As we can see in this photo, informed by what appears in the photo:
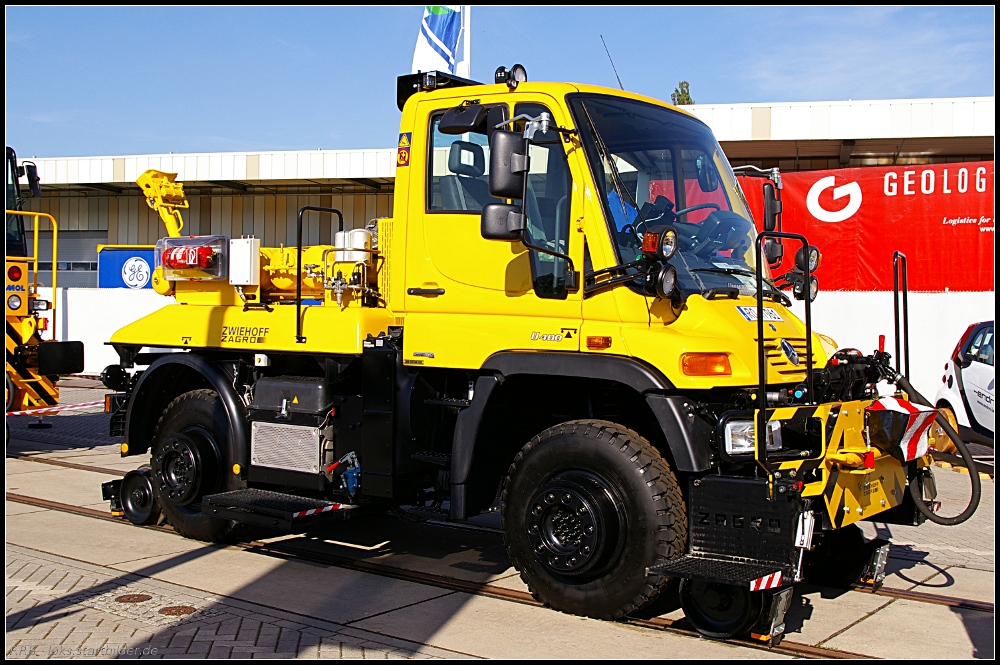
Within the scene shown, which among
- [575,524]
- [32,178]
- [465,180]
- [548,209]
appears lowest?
[575,524]

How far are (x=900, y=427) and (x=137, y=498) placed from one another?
237 inches

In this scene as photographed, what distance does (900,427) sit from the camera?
5.86 metres

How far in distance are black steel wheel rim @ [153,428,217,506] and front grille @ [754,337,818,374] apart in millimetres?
4328

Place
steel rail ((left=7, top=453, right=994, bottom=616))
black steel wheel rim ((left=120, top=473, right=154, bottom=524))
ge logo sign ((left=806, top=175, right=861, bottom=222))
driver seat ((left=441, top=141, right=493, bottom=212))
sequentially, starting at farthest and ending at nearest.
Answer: ge logo sign ((left=806, top=175, right=861, bottom=222)) < black steel wheel rim ((left=120, top=473, right=154, bottom=524)) < driver seat ((left=441, top=141, right=493, bottom=212)) < steel rail ((left=7, top=453, right=994, bottom=616))

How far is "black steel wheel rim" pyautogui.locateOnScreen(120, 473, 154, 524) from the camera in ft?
27.4

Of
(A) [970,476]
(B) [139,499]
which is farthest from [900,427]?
(B) [139,499]

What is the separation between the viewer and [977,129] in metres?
19.2

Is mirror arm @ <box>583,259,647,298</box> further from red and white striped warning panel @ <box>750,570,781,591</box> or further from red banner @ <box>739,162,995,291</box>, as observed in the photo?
red banner @ <box>739,162,995,291</box>

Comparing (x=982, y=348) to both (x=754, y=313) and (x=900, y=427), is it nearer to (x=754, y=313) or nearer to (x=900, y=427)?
(x=900, y=427)

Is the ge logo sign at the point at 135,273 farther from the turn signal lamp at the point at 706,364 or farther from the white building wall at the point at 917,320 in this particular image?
the turn signal lamp at the point at 706,364

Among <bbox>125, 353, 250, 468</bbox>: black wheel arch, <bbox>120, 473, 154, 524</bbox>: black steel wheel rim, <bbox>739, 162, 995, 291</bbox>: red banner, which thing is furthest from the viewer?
<bbox>739, 162, 995, 291</bbox>: red banner

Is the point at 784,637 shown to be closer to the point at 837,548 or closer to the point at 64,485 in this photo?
the point at 837,548

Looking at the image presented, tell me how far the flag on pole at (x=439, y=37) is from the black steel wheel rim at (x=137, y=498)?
27.1ft

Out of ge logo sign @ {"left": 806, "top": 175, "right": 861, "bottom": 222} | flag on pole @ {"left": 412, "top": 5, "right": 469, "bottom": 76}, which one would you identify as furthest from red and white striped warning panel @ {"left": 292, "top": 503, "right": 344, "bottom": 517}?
ge logo sign @ {"left": 806, "top": 175, "right": 861, "bottom": 222}
